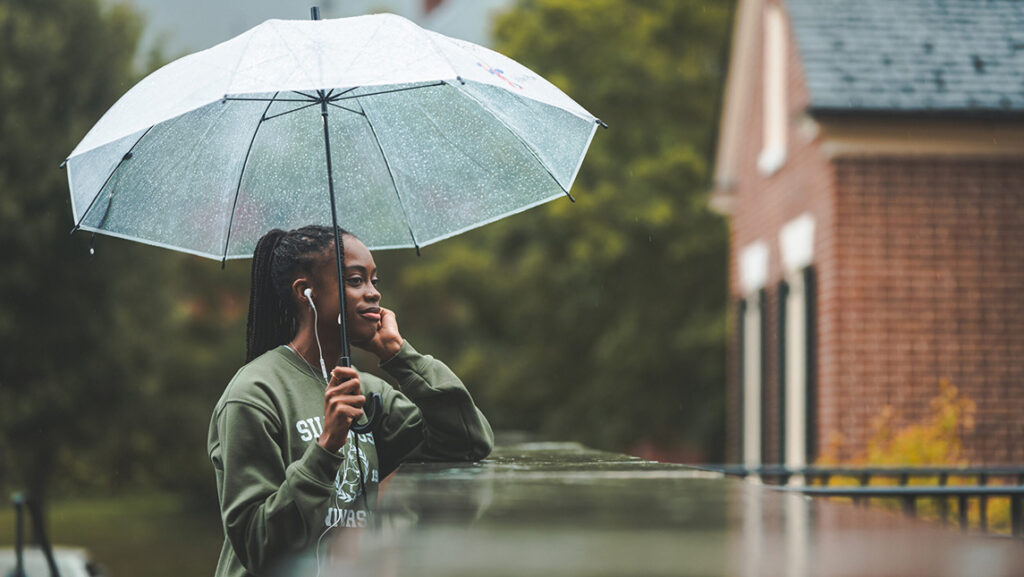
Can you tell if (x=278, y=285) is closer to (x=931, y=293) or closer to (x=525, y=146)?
(x=525, y=146)

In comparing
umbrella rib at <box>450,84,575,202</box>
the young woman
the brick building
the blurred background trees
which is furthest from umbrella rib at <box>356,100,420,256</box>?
the blurred background trees

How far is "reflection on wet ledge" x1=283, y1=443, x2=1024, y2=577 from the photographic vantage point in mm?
1363

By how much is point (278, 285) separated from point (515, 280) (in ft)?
74.6

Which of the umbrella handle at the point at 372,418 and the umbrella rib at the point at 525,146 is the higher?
the umbrella rib at the point at 525,146

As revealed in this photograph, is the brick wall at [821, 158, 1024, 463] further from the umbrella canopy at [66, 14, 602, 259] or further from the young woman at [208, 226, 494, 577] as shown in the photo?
the young woman at [208, 226, 494, 577]

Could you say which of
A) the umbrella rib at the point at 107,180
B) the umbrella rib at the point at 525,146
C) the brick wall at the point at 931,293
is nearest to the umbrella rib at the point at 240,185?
the umbrella rib at the point at 107,180

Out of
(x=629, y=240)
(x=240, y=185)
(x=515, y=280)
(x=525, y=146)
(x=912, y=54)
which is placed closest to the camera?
(x=240, y=185)

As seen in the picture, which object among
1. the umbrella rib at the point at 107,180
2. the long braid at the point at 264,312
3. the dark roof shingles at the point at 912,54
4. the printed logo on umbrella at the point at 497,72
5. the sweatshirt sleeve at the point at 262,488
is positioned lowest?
the sweatshirt sleeve at the point at 262,488

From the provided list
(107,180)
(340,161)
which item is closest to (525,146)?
(340,161)

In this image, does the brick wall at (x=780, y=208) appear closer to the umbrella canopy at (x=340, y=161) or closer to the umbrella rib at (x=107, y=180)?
the umbrella canopy at (x=340, y=161)

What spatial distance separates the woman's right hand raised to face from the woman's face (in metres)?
0.39

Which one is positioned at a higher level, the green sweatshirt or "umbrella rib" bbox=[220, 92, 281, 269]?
"umbrella rib" bbox=[220, 92, 281, 269]

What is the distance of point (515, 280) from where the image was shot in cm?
2597

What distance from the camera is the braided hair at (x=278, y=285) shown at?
10.6ft
